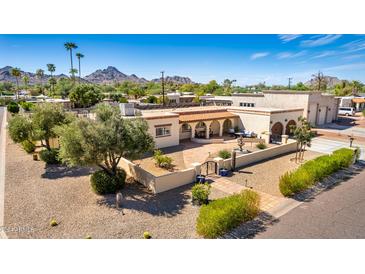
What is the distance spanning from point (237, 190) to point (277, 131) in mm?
17356

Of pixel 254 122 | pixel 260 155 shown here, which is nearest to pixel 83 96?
pixel 254 122

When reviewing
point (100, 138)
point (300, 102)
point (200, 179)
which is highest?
point (300, 102)

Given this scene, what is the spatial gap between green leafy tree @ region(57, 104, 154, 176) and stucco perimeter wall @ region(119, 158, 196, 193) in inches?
63.4

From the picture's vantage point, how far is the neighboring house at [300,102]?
32.9 meters

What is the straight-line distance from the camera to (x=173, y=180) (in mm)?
14117

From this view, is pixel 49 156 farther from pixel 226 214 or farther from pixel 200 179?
pixel 226 214

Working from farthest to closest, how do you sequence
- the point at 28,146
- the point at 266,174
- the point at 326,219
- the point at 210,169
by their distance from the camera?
the point at 28,146, the point at 210,169, the point at 266,174, the point at 326,219

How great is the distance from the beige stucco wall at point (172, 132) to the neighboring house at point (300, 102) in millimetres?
17344

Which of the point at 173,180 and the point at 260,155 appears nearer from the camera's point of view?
the point at 173,180

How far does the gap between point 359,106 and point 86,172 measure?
67.8 meters

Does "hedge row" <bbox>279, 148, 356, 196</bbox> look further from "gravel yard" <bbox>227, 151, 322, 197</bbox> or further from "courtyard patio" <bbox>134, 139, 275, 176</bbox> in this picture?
"courtyard patio" <bbox>134, 139, 275, 176</bbox>

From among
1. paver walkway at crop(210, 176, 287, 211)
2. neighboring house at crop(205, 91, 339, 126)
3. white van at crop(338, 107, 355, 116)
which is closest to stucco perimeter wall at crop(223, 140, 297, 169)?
paver walkway at crop(210, 176, 287, 211)

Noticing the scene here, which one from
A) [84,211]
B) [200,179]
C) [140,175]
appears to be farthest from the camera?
[140,175]
